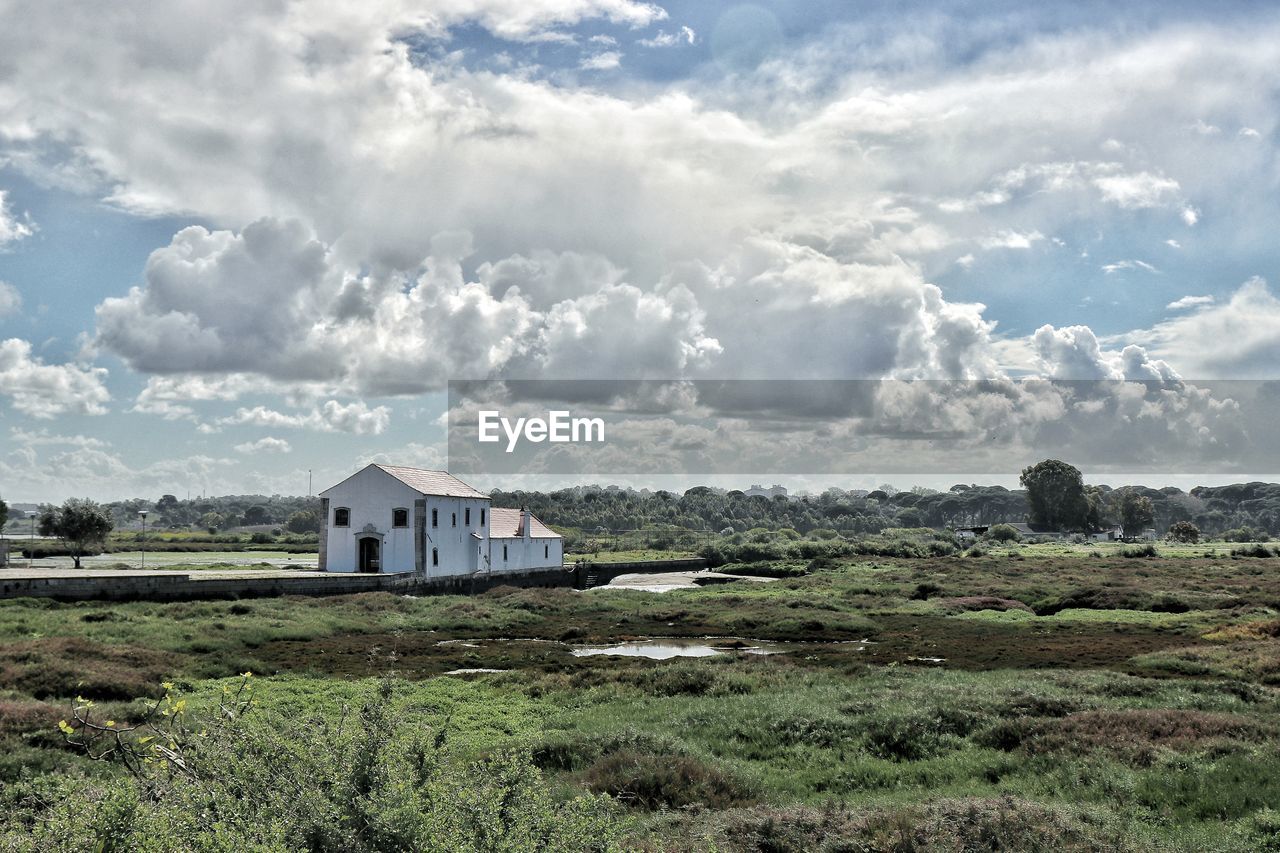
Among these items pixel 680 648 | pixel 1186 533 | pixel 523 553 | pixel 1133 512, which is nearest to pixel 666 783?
pixel 680 648

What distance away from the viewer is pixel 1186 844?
1074cm

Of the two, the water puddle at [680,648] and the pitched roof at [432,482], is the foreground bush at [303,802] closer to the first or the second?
the water puddle at [680,648]

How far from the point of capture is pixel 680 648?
130ft

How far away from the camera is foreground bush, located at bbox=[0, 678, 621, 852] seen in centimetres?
647

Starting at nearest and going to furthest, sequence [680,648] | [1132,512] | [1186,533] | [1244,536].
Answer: [680,648]
[1186,533]
[1244,536]
[1132,512]

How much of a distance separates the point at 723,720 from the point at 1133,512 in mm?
197830

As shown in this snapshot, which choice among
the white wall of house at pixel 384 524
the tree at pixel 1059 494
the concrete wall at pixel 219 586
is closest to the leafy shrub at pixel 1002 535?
the tree at pixel 1059 494

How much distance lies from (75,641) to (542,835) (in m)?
25.4

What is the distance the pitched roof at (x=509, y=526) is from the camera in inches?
3091

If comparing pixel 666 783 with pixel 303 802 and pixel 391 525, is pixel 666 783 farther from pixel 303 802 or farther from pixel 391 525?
pixel 391 525

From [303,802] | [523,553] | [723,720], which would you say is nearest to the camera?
[303,802]

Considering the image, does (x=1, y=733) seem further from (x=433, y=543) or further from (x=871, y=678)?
(x=433, y=543)

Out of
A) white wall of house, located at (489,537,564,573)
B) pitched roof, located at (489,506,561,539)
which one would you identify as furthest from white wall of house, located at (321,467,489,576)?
pitched roof, located at (489,506,561,539)

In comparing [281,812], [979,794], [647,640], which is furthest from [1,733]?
[647,640]
